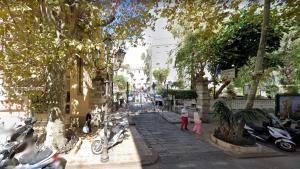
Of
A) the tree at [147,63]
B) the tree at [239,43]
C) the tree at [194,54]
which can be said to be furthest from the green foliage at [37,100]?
the tree at [147,63]

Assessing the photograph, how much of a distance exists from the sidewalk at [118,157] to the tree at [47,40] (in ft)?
6.05

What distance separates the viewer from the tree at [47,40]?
773 cm

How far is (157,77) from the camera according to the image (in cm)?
5044

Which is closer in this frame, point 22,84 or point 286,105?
point 22,84

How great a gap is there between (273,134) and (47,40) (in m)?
8.65

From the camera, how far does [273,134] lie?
32.6 feet

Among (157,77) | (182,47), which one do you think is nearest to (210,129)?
(182,47)

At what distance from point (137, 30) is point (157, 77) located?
36.8 meters

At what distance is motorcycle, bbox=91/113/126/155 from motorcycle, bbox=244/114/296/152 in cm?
529

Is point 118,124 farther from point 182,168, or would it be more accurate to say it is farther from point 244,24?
point 244,24

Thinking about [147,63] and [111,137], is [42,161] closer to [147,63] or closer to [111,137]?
[111,137]

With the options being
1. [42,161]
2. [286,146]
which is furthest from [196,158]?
[42,161]

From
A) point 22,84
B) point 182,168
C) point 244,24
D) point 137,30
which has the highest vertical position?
point 244,24

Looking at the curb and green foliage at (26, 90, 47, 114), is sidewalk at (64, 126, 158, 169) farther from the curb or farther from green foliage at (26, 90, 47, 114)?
the curb
